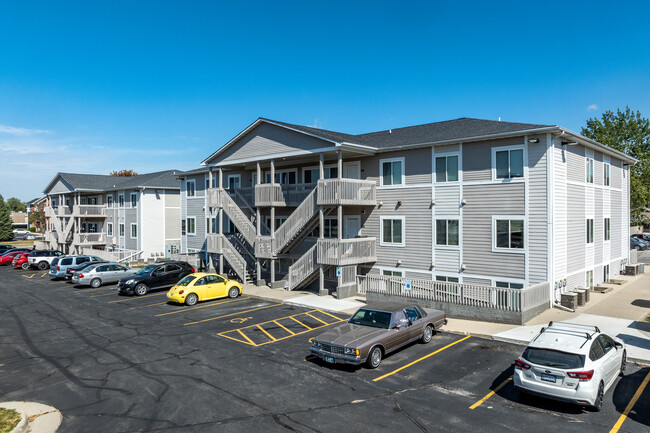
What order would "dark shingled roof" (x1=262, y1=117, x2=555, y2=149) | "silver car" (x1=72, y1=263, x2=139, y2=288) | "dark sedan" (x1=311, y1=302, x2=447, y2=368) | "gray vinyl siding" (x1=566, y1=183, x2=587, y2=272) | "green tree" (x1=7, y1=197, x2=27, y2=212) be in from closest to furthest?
"dark sedan" (x1=311, y1=302, x2=447, y2=368)
"dark shingled roof" (x1=262, y1=117, x2=555, y2=149)
"gray vinyl siding" (x1=566, y1=183, x2=587, y2=272)
"silver car" (x1=72, y1=263, x2=139, y2=288)
"green tree" (x1=7, y1=197, x2=27, y2=212)

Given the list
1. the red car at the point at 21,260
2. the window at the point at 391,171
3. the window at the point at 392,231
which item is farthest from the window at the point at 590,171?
the red car at the point at 21,260

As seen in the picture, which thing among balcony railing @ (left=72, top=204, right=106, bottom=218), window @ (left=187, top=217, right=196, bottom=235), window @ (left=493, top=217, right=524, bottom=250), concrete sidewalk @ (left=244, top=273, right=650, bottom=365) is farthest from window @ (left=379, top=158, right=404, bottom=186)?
balcony railing @ (left=72, top=204, right=106, bottom=218)

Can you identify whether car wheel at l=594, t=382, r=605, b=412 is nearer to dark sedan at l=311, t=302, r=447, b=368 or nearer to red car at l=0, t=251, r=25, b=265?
Result: dark sedan at l=311, t=302, r=447, b=368

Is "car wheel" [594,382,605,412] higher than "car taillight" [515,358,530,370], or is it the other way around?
"car taillight" [515,358,530,370]

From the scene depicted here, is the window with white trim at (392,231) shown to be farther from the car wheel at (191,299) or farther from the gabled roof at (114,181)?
the gabled roof at (114,181)

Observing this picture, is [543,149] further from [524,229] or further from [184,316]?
[184,316]

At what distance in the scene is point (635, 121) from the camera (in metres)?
52.0

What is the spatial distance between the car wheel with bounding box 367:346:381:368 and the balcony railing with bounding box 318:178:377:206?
11388 mm

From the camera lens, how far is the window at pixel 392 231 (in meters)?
23.7

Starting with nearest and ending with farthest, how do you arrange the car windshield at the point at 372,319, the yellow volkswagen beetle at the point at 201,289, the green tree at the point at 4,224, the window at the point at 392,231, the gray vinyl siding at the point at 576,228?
1. the car windshield at the point at 372,319
2. the gray vinyl siding at the point at 576,228
3. the yellow volkswagen beetle at the point at 201,289
4. the window at the point at 392,231
5. the green tree at the point at 4,224

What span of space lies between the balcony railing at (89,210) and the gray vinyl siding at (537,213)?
45.0m

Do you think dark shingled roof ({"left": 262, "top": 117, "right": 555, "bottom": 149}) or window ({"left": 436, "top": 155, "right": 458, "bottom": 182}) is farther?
window ({"left": 436, "top": 155, "right": 458, "bottom": 182})

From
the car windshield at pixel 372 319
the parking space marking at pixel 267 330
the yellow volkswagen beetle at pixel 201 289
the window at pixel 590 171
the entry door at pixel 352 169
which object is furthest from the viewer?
the entry door at pixel 352 169

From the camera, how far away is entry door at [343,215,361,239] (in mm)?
25844
